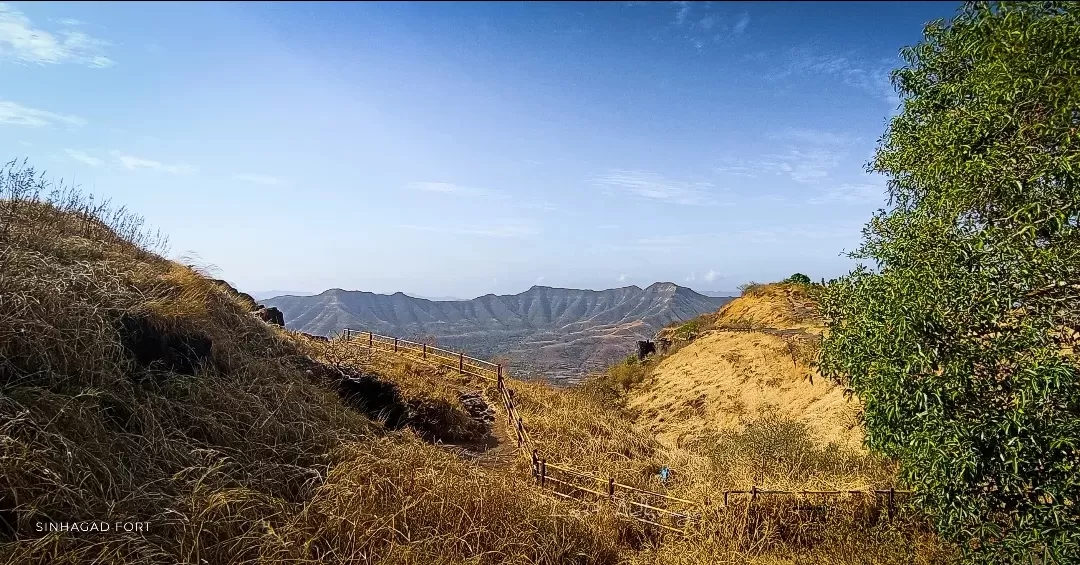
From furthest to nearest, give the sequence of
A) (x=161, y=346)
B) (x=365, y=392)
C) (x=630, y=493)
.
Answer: (x=365, y=392) < (x=630, y=493) < (x=161, y=346)

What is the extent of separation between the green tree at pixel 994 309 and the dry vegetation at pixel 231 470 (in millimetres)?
1917

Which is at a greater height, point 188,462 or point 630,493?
point 188,462

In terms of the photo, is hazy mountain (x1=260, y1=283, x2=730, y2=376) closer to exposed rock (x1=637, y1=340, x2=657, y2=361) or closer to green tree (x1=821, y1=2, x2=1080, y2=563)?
exposed rock (x1=637, y1=340, x2=657, y2=361)

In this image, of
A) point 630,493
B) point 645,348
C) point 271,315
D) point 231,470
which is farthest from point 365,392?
point 645,348

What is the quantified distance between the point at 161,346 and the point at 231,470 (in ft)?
10.3

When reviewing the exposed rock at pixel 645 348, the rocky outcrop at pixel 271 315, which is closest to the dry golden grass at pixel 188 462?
the rocky outcrop at pixel 271 315

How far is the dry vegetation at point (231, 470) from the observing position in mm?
6094

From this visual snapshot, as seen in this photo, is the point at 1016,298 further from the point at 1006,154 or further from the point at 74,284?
the point at 74,284

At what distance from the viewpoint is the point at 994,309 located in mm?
5758

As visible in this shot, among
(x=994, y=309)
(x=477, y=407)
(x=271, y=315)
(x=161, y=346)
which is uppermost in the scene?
(x=994, y=309)

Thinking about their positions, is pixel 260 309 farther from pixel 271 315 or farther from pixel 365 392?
pixel 365 392

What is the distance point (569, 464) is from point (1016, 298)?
9.07m

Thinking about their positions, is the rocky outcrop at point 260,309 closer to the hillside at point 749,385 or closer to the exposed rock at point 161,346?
the exposed rock at point 161,346

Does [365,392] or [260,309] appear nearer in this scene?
[365,392]
